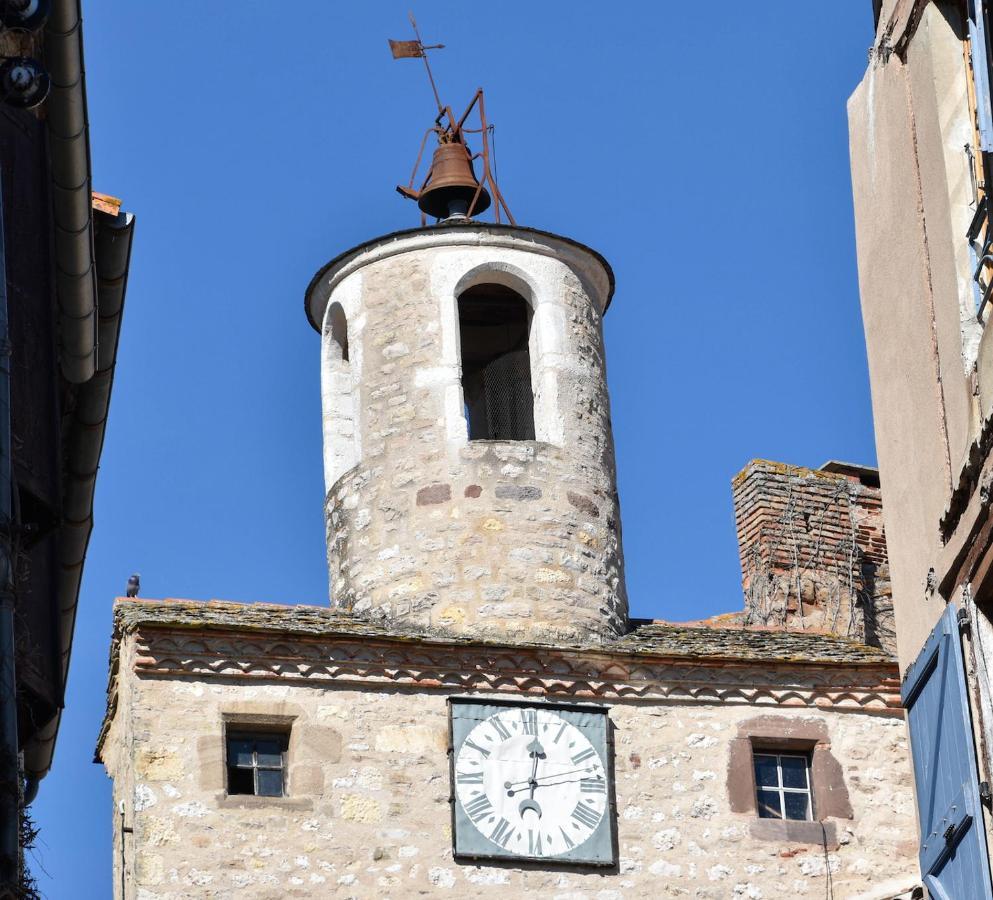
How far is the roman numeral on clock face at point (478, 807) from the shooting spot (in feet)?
59.5

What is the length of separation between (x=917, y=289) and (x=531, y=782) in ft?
22.1

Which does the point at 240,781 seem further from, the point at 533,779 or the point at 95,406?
the point at 95,406

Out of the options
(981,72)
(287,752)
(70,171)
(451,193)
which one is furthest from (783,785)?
(981,72)

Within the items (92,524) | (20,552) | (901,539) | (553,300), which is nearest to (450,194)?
(553,300)

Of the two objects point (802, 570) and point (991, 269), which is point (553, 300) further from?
point (991, 269)

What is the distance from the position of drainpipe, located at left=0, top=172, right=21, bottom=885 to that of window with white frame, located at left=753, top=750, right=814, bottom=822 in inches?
267

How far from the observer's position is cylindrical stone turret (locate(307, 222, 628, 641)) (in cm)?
1939

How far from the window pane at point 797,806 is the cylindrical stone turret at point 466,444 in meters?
1.88

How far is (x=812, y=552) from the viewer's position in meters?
24.3

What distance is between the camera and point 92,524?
19.2 m

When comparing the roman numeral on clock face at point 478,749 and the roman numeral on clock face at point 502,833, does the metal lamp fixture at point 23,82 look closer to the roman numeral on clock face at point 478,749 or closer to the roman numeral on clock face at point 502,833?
the roman numeral on clock face at point 478,749

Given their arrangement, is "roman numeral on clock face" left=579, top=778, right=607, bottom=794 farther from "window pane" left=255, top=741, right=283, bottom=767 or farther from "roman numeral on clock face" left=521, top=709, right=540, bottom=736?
"window pane" left=255, top=741, right=283, bottom=767

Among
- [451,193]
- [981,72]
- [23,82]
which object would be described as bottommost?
[981,72]

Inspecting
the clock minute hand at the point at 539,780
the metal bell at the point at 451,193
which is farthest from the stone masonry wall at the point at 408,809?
the metal bell at the point at 451,193
